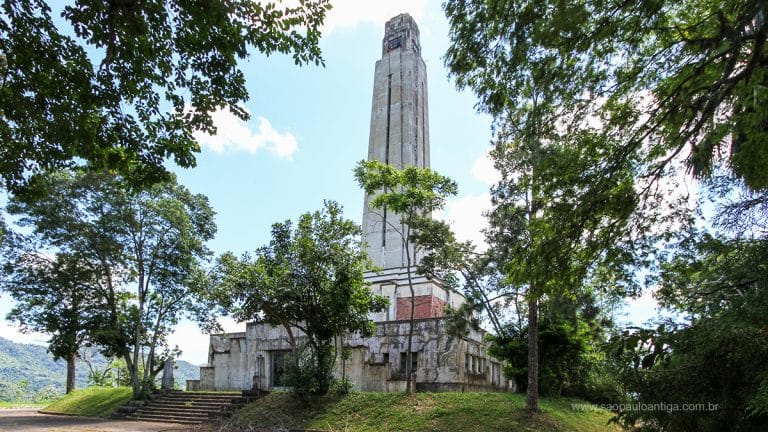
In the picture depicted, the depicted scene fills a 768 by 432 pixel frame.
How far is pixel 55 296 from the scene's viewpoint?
18.5 metres

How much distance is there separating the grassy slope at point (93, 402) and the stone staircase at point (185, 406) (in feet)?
4.08

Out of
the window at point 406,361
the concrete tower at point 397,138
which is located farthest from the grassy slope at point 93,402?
the window at point 406,361

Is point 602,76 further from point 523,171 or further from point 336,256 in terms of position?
point 336,256

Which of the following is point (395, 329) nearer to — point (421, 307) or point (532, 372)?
point (421, 307)

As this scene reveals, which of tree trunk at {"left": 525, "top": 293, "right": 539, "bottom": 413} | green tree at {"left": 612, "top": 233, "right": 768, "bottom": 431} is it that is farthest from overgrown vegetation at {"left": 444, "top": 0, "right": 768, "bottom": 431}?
tree trunk at {"left": 525, "top": 293, "right": 539, "bottom": 413}

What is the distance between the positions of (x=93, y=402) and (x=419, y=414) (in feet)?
51.2

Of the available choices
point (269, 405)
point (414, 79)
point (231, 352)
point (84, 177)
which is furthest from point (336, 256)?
point (414, 79)

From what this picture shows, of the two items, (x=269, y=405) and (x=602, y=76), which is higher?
(x=602, y=76)

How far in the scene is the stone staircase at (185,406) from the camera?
1509cm

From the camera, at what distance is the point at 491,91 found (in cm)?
589

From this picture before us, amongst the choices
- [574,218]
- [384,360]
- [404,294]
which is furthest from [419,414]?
[404,294]

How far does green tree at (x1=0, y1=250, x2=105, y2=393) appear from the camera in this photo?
1809 centimetres

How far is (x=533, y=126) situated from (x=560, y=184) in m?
0.79

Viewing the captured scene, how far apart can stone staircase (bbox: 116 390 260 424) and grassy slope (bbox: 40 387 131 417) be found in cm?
124
